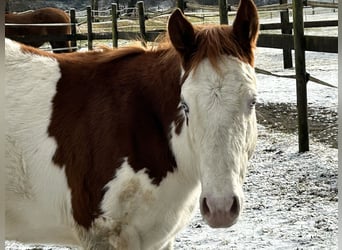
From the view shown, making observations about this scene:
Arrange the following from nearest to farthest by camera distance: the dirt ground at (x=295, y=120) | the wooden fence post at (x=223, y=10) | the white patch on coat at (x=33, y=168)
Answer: the white patch on coat at (x=33, y=168), the dirt ground at (x=295, y=120), the wooden fence post at (x=223, y=10)

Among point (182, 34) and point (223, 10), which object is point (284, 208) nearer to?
point (182, 34)

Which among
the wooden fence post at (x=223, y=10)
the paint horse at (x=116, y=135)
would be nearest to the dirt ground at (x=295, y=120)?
the wooden fence post at (x=223, y=10)

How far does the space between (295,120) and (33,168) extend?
15.0 feet

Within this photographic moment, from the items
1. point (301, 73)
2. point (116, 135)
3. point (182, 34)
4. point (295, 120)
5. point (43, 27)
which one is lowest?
point (295, 120)

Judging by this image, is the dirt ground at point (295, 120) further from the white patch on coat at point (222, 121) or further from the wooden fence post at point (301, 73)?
the white patch on coat at point (222, 121)

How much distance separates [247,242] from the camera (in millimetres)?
3113

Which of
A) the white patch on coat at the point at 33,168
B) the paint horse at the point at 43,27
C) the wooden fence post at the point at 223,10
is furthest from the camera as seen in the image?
the paint horse at the point at 43,27

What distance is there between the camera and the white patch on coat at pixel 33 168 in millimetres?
2109

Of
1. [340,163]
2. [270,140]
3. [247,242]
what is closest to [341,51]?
[340,163]

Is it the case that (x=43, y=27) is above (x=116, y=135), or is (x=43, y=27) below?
above

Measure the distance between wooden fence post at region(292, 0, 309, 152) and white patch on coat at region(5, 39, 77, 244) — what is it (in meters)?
3.08

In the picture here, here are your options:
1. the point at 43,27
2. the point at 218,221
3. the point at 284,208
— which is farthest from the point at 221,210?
the point at 43,27

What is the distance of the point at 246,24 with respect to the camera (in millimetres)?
1828

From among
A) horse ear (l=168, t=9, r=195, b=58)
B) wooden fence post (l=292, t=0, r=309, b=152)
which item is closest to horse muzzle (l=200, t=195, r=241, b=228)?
horse ear (l=168, t=9, r=195, b=58)
